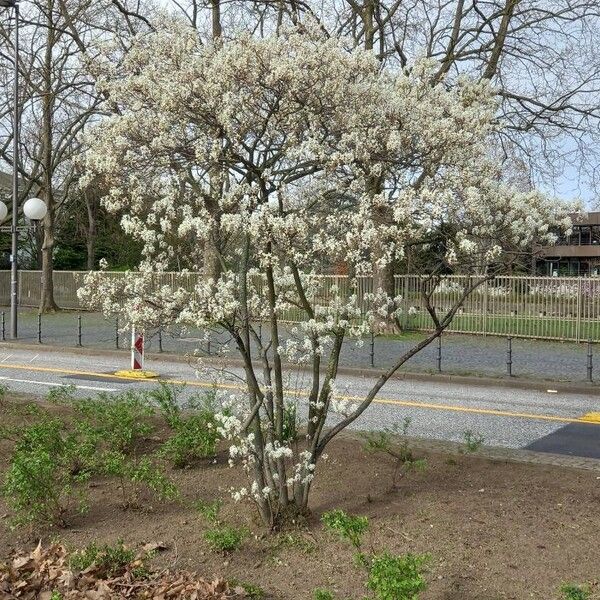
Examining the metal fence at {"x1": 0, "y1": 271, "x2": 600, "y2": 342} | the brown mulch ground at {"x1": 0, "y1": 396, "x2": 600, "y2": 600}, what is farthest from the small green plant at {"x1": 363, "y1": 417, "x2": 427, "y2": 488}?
the metal fence at {"x1": 0, "y1": 271, "x2": 600, "y2": 342}

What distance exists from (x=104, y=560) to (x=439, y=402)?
8.47m

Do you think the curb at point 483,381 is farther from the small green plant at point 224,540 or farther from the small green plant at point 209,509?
the small green plant at point 224,540

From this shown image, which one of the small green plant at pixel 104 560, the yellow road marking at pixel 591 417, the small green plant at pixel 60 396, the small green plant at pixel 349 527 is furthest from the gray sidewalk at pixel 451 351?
the small green plant at pixel 349 527

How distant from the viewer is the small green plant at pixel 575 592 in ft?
12.1

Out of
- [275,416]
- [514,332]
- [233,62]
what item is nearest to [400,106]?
[233,62]

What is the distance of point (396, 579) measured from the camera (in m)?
3.51

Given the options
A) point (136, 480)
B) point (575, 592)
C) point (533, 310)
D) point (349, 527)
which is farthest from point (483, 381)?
point (575, 592)

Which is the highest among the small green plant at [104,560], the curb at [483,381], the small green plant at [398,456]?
the small green plant at [398,456]

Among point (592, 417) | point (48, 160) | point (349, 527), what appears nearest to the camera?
point (349, 527)

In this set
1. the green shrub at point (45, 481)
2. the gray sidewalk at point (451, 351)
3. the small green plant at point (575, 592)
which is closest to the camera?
the small green plant at point (575, 592)

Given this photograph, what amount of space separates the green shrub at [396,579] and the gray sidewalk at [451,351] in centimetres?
939

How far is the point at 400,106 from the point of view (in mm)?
6016

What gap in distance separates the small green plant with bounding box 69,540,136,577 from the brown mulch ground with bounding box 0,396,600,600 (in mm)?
212

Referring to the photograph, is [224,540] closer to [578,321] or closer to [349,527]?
[349,527]
